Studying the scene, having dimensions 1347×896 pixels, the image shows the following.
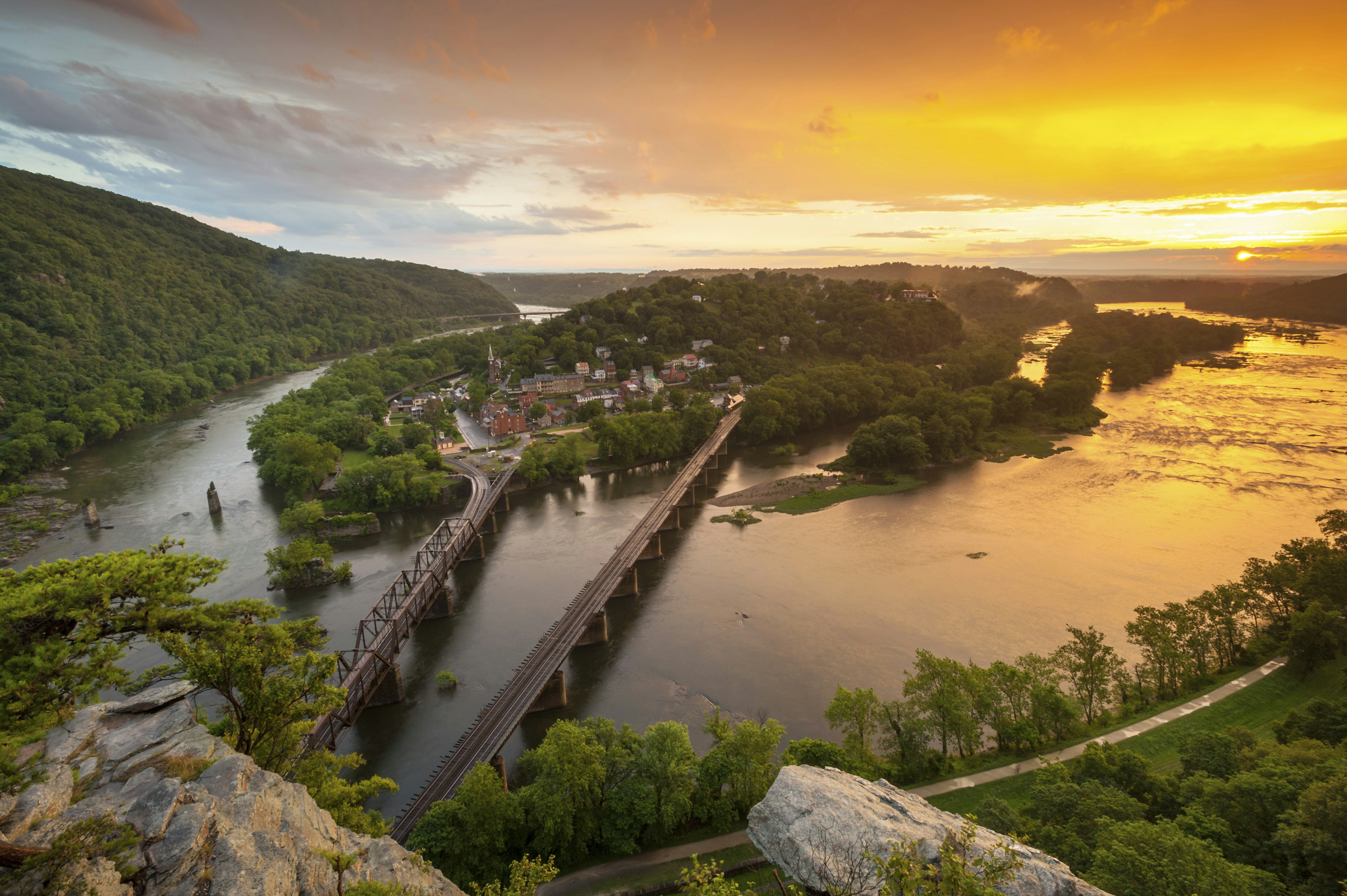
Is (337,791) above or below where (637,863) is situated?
above

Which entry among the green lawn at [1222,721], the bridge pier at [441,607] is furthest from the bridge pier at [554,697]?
the green lawn at [1222,721]

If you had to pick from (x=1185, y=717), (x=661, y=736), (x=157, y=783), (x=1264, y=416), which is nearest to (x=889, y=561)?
(x=1185, y=717)

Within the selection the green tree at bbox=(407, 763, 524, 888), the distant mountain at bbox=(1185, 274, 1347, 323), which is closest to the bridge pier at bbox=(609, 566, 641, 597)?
the green tree at bbox=(407, 763, 524, 888)

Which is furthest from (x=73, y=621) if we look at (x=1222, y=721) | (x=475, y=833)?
(x=1222, y=721)

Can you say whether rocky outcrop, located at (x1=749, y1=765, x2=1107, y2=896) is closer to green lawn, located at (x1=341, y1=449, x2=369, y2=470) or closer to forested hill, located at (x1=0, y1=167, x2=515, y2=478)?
green lawn, located at (x1=341, y1=449, x2=369, y2=470)

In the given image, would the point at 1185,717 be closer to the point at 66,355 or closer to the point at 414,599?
the point at 414,599

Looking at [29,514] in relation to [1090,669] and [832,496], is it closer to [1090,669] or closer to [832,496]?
[832,496]
